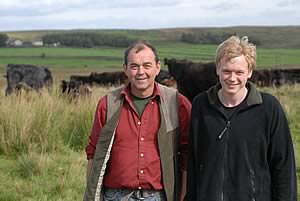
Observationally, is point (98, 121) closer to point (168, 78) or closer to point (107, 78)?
point (168, 78)

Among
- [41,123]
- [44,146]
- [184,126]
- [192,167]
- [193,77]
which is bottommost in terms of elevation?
[44,146]

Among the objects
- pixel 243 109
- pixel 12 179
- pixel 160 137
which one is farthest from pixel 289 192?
pixel 12 179

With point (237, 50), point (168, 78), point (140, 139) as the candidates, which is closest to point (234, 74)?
point (237, 50)

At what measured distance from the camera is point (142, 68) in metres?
4.08

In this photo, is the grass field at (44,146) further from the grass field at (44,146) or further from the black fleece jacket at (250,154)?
the black fleece jacket at (250,154)

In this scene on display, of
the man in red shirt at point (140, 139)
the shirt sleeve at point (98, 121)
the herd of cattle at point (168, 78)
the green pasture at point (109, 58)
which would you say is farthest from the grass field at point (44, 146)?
the green pasture at point (109, 58)

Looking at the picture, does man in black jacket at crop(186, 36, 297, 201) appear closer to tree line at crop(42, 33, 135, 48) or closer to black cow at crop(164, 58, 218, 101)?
black cow at crop(164, 58, 218, 101)

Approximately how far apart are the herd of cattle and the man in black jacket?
925 centimetres

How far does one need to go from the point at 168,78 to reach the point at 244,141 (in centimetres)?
1216

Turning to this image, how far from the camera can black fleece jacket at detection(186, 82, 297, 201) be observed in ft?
12.3

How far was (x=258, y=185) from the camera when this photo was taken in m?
3.76

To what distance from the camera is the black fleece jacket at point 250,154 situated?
12.3 ft

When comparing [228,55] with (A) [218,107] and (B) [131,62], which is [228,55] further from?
(B) [131,62]

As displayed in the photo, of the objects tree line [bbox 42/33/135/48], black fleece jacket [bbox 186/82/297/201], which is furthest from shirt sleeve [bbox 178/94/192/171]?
tree line [bbox 42/33/135/48]
